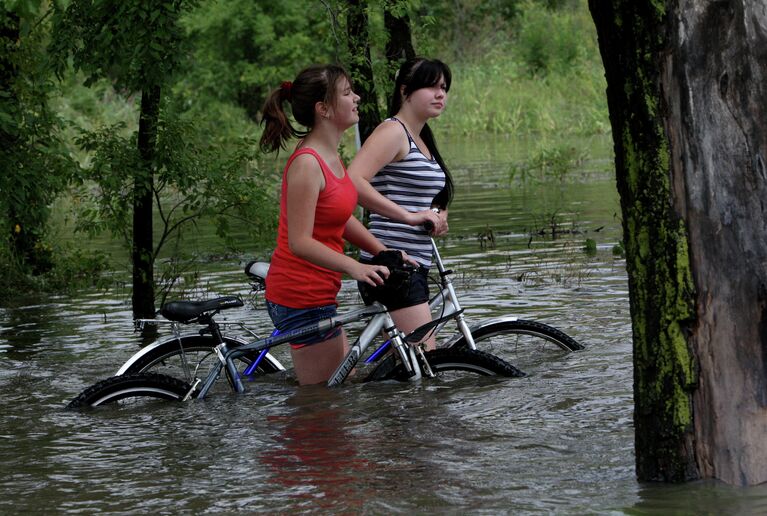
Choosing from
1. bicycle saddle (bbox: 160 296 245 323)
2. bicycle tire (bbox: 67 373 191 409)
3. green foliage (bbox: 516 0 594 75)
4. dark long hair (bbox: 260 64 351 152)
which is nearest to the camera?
dark long hair (bbox: 260 64 351 152)

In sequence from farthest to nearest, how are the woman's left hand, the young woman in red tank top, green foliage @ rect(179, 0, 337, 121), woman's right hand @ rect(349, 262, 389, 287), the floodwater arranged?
green foliage @ rect(179, 0, 337, 121) < the woman's left hand < the young woman in red tank top < woman's right hand @ rect(349, 262, 389, 287) < the floodwater

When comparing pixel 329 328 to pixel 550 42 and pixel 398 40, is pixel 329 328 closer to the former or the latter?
pixel 398 40

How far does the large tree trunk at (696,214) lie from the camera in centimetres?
534

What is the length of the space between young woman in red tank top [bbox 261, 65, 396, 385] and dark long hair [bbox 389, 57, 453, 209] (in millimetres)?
645

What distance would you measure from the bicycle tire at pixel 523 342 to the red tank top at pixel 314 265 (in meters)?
Answer: 1.14

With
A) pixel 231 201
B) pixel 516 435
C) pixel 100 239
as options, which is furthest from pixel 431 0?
pixel 516 435

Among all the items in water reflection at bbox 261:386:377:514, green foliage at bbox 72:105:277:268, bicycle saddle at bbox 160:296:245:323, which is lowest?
water reflection at bbox 261:386:377:514

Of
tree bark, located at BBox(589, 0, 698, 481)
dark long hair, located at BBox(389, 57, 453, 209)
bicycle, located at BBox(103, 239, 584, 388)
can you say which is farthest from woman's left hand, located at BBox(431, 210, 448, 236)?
tree bark, located at BBox(589, 0, 698, 481)

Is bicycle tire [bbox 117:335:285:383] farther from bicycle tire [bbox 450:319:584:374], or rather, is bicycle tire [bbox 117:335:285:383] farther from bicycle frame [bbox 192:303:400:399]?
bicycle tire [bbox 450:319:584:374]

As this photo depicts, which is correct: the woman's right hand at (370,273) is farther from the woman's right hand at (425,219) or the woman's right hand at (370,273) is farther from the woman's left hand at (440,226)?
the woman's left hand at (440,226)

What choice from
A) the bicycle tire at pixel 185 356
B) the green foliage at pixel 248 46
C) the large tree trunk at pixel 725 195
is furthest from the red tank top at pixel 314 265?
the green foliage at pixel 248 46

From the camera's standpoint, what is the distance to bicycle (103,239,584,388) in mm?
7965

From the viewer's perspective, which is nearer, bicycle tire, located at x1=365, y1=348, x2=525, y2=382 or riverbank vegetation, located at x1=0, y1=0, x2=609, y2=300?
bicycle tire, located at x1=365, y1=348, x2=525, y2=382

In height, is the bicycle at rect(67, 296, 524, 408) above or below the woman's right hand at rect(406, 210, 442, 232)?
below
